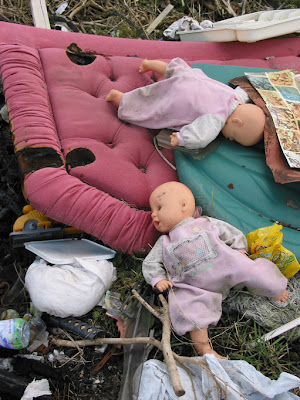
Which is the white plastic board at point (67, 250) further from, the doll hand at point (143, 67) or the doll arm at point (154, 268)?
the doll hand at point (143, 67)

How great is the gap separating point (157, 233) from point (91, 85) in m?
1.31

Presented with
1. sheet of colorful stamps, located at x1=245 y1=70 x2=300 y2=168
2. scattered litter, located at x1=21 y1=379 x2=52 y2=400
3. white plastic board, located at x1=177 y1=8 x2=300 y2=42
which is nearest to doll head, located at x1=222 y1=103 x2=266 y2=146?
sheet of colorful stamps, located at x1=245 y1=70 x2=300 y2=168

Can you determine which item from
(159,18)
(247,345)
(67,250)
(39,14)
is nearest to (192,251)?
(247,345)

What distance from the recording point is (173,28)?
3.85 m

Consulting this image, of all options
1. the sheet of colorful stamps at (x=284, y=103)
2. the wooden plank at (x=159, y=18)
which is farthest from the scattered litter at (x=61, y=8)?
the sheet of colorful stamps at (x=284, y=103)

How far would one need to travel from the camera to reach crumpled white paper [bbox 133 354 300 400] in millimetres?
1656

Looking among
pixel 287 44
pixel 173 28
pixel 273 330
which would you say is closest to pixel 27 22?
pixel 173 28

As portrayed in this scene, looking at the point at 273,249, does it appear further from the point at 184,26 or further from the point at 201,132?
the point at 184,26

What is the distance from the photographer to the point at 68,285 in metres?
2.08

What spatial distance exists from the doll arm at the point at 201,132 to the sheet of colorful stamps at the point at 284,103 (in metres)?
0.39

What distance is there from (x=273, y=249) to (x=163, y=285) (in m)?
0.66

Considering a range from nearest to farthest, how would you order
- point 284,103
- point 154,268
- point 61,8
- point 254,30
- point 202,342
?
point 202,342 < point 154,268 < point 284,103 < point 254,30 < point 61,8

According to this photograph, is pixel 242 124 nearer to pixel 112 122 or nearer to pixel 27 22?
pixel 112 122

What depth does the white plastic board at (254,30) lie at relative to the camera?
3.23m
